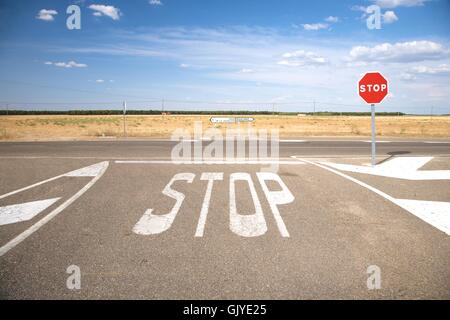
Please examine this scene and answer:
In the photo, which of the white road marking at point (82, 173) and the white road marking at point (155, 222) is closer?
the white road marking at point (155, 222)

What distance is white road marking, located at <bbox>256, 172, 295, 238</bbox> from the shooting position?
5322mm

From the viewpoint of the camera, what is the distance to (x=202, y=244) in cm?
450

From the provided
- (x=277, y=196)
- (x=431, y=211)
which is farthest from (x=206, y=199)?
(x=431, y=211)

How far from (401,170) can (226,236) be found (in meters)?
7.52

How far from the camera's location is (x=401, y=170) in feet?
33.3

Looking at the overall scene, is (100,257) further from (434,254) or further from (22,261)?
(434,254)

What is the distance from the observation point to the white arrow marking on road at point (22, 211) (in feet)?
18.4

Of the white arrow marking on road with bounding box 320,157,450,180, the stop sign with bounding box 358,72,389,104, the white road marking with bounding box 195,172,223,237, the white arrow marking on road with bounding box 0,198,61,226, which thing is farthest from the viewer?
the stop sign with bounding box 358,72,389,104

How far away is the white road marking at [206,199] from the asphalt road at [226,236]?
33 mm

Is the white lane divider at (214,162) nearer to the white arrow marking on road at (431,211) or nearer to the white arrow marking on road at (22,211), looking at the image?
the white arrow marking on road at (431,211)

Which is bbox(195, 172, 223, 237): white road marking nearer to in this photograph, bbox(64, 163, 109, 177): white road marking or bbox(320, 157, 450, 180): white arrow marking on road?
A: bbox(64, 163, 109, 177): white road marking

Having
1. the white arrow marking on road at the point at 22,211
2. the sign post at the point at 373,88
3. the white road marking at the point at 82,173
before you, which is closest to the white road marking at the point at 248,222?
the white arrow marking on road at the point at 22,211

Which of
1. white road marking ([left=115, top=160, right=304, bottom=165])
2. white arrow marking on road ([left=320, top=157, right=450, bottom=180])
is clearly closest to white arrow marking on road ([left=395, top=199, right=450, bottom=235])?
white arrow marking on road ([left=320, top=157, right=450, bottom=180])

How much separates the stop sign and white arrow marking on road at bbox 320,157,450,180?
6.70 feet
